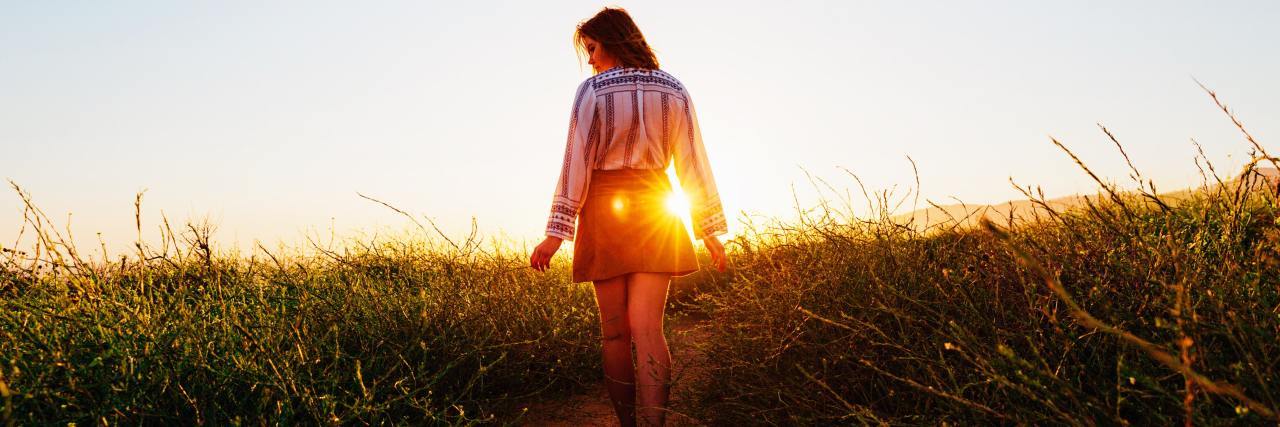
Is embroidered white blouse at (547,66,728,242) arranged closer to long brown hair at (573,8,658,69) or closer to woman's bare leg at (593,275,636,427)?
long brown hair at (573,8,658,69)

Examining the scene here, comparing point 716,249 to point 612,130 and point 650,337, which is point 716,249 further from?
point 612,130

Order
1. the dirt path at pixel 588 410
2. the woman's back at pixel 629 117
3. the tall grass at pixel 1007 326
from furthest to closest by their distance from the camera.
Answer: the dirt path at pixel 588 410, the woman's back at pixel 629 117, the tall grass at pixel 1007 326

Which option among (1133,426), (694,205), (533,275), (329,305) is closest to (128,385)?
(329,305)

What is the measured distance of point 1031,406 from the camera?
197 centimetres

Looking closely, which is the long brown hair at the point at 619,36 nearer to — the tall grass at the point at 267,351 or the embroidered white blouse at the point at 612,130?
the embroidered white blouse at the point at 612,130

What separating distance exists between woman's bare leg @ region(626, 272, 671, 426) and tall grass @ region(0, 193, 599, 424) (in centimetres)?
55

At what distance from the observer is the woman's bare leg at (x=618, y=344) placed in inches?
105

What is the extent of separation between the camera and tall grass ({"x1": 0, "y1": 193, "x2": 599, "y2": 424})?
2.21m

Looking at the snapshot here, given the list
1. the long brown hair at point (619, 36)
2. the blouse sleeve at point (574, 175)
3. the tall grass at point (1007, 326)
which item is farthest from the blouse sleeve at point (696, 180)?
the tall grass at point (1007, 326)

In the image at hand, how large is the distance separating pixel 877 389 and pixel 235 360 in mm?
2199

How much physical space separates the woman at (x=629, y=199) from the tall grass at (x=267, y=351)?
0.51m

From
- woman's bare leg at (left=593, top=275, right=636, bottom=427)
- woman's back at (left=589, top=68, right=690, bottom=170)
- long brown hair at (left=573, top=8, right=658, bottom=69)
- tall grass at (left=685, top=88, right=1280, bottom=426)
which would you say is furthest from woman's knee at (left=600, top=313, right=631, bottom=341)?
long brown hair at (left=573, top=8, right=658, bottom=69)

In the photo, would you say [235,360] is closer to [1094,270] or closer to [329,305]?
[329,305]

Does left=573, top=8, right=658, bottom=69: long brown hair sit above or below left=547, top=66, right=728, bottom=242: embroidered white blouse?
above
